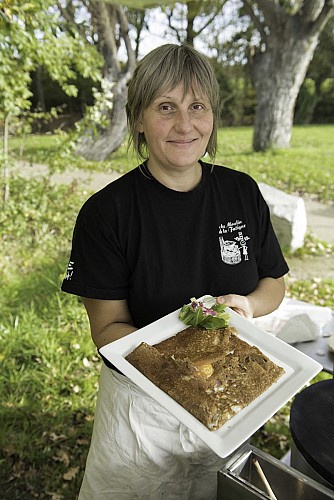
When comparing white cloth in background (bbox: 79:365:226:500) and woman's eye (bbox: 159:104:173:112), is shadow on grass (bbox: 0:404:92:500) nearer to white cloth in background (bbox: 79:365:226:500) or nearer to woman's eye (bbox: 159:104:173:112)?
white cloth in background (bbox: 79:365:226:500)

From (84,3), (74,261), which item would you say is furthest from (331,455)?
(84,3)

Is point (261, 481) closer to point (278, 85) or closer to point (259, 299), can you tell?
point (259, 299)

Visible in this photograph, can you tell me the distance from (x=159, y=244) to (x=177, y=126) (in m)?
0.37

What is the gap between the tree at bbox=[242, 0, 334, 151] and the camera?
8523mm

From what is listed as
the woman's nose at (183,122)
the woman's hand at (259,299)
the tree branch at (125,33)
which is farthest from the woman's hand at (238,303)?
the tree branch at (125,33)

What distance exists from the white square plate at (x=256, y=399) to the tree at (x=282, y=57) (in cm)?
818

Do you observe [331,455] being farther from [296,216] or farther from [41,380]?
[296,216]

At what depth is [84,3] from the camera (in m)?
7.29

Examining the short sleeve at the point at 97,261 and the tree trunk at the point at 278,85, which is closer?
the short sleeve at the point at 97,261

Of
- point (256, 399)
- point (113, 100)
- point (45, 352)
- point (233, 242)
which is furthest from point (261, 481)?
point (113, 100)

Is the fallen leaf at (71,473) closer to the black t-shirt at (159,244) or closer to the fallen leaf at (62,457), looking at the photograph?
the fallen leaf at (62,457)

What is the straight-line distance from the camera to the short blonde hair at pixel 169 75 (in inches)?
56.2

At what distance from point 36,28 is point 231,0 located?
10.4m

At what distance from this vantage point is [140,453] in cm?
155
